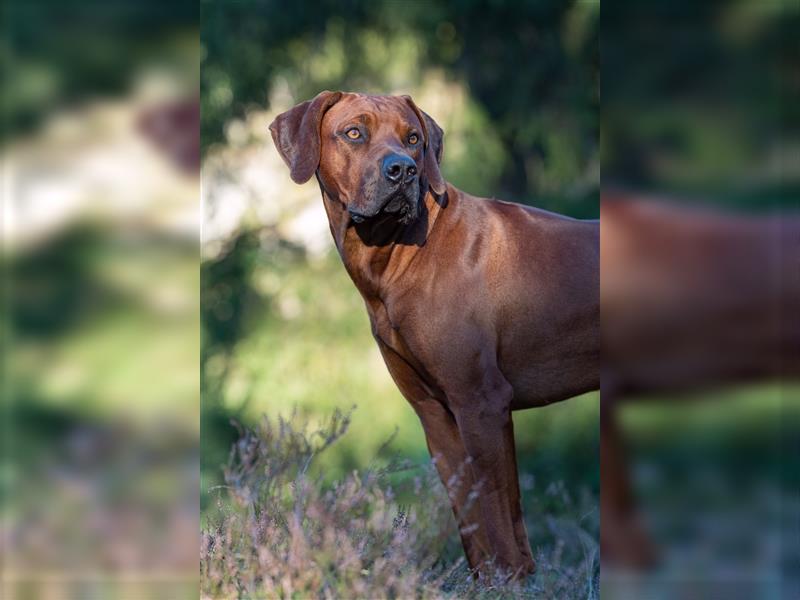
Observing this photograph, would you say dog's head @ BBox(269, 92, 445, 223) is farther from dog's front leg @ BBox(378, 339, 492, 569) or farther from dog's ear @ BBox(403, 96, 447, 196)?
dog's front leg @ BBox(378, 339, 492, 569)

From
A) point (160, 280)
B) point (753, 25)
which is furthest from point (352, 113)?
point (753, 25)

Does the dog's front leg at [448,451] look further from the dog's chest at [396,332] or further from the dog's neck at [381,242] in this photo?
the dog's neck at [381,242]

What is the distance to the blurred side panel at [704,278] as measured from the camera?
1343mm

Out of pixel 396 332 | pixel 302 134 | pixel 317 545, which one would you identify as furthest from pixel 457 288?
pixel 317 545

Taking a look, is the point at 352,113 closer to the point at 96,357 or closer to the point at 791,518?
the point at 96,357

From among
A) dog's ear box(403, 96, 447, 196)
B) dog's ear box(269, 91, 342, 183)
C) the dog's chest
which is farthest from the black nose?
the dog's chest

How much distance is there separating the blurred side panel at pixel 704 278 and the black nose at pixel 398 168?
1.47m

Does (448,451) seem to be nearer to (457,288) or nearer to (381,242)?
(457,288)

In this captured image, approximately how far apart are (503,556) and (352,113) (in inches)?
62.4

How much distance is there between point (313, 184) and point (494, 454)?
4.87 meters

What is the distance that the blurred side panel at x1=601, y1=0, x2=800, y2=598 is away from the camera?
134 centimetres

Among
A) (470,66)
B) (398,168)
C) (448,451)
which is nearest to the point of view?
(398,168)

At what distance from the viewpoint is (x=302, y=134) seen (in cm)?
325

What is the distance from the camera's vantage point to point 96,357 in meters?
1.95
